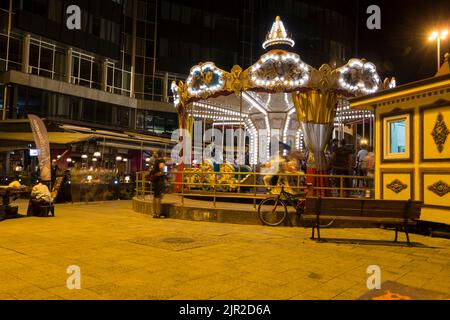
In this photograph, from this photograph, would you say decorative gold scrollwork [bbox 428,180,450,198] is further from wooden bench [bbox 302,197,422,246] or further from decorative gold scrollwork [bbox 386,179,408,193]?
wooden bench [bbox 302,197,422,246]

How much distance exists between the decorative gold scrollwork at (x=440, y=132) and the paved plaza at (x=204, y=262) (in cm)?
227

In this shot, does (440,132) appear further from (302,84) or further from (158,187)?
(158,187)

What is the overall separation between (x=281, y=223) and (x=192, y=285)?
615 centimetres

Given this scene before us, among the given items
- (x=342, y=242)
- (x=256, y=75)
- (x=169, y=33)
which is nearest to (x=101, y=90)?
(x=169, y=33)

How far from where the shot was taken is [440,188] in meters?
9.41

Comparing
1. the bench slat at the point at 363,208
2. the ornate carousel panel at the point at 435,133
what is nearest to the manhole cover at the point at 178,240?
the bench slat at the point at 363,208

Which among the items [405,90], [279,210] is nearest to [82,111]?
[279,210]

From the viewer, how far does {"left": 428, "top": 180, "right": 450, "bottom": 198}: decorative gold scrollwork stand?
927cm

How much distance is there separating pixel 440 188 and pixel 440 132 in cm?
134

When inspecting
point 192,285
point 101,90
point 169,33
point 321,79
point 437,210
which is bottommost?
point 192,285

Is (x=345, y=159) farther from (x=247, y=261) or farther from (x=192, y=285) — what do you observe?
(x=192, y=285)

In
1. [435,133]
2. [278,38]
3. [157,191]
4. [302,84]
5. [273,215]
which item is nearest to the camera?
[435,133]

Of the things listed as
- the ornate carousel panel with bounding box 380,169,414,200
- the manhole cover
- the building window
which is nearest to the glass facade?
the building window

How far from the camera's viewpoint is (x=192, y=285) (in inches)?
200
